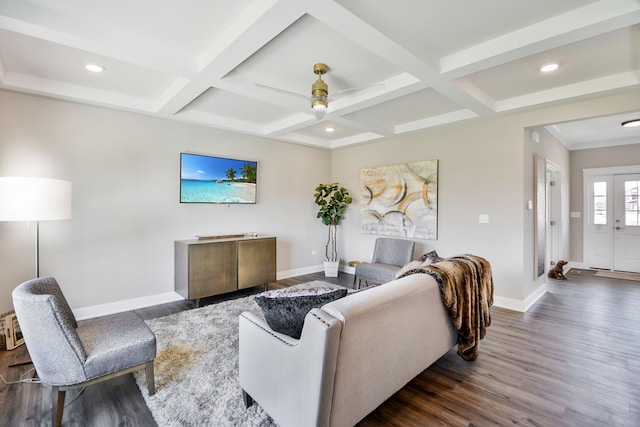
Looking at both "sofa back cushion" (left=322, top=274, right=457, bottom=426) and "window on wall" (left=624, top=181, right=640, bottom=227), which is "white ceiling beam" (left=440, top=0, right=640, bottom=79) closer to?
"sofa back cushion" (left=322, top=274, right=457, bottom=426)

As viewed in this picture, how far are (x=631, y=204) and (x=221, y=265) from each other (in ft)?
25.5

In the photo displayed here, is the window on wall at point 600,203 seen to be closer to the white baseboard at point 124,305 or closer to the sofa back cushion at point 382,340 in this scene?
the sofa back cushion at point 382,340

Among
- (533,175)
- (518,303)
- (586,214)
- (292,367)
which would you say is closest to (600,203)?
(586,214)

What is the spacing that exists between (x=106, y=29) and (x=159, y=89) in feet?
3.72

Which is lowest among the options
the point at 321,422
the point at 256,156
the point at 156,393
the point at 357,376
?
the point at 156,393

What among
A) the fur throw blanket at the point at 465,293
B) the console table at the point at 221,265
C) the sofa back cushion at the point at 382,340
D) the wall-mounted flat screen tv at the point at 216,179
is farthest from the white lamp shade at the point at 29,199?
the fur throw blanket at the point at 465,293

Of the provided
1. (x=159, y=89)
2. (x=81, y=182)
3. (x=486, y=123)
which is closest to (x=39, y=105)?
(x=81, y=182)

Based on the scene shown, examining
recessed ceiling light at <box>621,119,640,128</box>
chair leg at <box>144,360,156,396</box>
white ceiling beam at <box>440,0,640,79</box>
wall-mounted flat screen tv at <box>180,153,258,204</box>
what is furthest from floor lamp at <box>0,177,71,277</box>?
recessed ceiling light at <box>621,119,640,128</box>

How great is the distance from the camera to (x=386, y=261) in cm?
475

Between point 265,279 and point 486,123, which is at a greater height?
point 486,123

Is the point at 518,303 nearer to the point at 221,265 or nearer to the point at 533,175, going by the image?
the point at 533,175

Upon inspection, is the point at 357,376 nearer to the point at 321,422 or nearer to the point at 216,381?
the point at 321,422

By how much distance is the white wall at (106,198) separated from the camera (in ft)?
10.3

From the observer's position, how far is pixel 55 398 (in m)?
1.77
